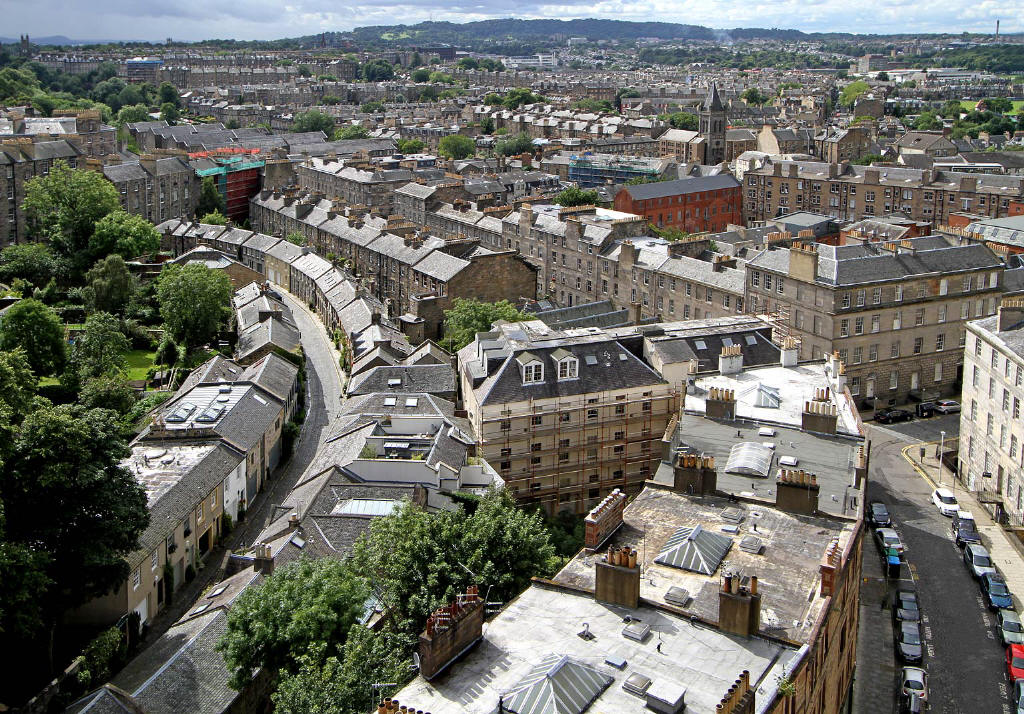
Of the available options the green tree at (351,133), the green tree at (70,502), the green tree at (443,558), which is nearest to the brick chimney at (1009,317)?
the green tree at (443,558)

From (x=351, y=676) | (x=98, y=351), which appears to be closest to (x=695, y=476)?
(x=351, y=676)

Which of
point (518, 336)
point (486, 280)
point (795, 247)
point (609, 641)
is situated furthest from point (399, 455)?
point (486, 280)

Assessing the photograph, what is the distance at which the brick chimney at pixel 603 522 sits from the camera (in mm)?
29578

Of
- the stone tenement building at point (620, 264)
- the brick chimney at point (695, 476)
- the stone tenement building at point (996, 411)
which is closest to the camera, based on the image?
the brick chimney at point (695, 476)

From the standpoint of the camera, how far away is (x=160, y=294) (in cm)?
7600

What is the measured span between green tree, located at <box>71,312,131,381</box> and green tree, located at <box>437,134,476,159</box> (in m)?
95.4

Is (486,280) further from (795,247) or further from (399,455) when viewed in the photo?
(399,455)

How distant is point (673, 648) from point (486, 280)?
186 feet

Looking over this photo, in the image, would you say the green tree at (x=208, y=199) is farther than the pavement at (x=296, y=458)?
Yes

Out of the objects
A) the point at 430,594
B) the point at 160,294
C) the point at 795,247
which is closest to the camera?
the point at 430,594

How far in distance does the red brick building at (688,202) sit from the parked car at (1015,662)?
7497cm

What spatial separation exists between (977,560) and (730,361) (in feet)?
42.6

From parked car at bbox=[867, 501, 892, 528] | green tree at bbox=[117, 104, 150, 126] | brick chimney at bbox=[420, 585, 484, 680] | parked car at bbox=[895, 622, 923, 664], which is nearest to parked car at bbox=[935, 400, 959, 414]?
parked car at bbox=[867, 501, 892, 528]

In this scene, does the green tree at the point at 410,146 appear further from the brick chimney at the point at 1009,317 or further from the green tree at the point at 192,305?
the brick chimney at the point at 1009,317
